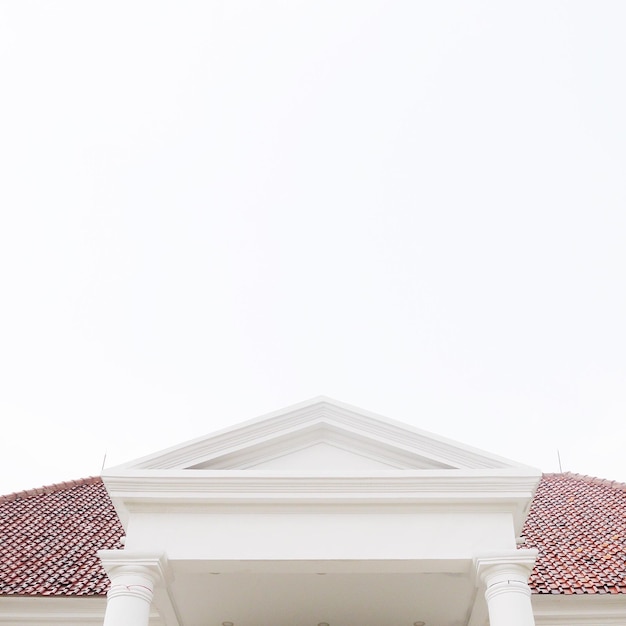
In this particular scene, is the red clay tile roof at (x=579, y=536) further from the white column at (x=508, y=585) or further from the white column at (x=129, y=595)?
the white column at (x=129, y=595)

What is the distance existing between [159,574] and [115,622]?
719 millimetres

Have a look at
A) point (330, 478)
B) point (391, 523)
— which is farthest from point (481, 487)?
point (330, 478)

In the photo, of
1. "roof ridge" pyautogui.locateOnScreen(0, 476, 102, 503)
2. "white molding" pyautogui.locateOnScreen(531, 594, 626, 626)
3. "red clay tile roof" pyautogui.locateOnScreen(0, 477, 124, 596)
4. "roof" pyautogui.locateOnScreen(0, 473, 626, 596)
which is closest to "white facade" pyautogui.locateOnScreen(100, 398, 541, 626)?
"white molding" pyautogui.locateOnScreen(531, 594, 626, 626)

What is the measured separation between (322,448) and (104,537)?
6.42 metres

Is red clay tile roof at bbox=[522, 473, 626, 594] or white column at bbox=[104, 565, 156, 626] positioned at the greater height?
red clay tile roof at bbox=[522, 473, 626, 594]

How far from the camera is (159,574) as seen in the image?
906cm

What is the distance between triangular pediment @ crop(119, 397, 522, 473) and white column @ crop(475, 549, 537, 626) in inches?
42.2

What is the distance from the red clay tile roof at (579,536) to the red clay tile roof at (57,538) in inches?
283

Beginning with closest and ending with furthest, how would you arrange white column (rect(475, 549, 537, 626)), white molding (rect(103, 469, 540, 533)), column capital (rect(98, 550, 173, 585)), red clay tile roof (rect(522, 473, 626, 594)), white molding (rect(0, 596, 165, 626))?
white column (rect(475, 549, 537, 626)) → column capital (rect(98, 550, 173, 585)) → white molding (rect(103, 469, 540, 533)) → red clay tile roof (rect(522, 473, 626, 594)) → white molding (rect(0, 596, 165, 626))

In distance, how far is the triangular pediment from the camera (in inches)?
377

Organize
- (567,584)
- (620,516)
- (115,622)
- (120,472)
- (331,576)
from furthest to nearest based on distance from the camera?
(620,516), (567,584), (331,576), (120,472), (115,622)

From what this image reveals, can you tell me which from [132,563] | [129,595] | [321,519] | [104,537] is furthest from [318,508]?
[104,537]

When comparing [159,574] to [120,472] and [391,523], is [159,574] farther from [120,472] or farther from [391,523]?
[391,523]

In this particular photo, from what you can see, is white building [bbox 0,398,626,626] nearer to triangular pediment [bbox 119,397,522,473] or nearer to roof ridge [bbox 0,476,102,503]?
triangular pediment [bbox 119,397,522,473]
